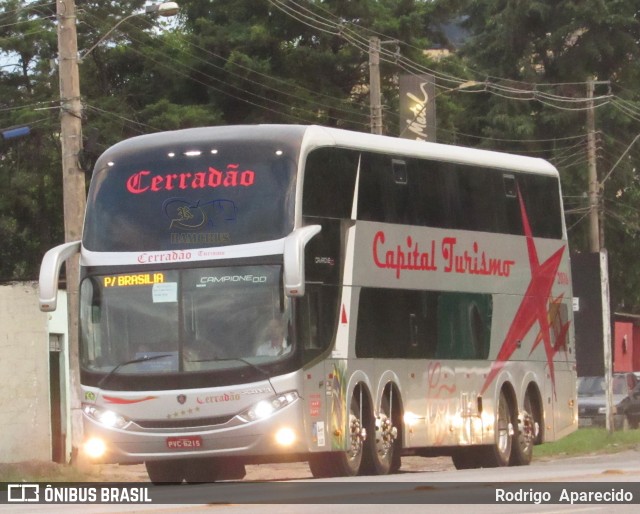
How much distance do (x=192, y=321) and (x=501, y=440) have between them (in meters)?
6.80

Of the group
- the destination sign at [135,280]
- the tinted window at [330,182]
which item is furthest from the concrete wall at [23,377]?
the tinted window at [330,182]

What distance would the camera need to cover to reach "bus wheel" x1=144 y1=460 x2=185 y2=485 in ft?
67.9

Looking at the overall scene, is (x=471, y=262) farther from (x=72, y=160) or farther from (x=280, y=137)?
(x=72, y=160)

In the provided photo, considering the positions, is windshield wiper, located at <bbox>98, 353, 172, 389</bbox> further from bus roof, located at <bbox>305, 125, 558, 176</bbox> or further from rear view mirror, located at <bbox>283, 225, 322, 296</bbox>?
bus roof, located at <bbox>305, 125, 558, 176</bbox>

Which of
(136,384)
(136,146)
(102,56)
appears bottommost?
(136,384)

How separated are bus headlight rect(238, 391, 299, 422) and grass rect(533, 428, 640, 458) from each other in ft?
41.5

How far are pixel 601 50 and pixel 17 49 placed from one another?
1934 cm

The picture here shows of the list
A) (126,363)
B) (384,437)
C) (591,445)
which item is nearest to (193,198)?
(126,363)

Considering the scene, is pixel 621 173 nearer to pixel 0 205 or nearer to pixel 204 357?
pixel 0 205

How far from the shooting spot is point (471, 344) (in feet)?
75.3

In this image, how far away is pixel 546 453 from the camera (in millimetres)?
31844

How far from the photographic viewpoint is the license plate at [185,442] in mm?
18641

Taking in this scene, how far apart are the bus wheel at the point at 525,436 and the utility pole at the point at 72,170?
657 cm

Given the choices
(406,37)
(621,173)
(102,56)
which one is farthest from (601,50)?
(102,56)
